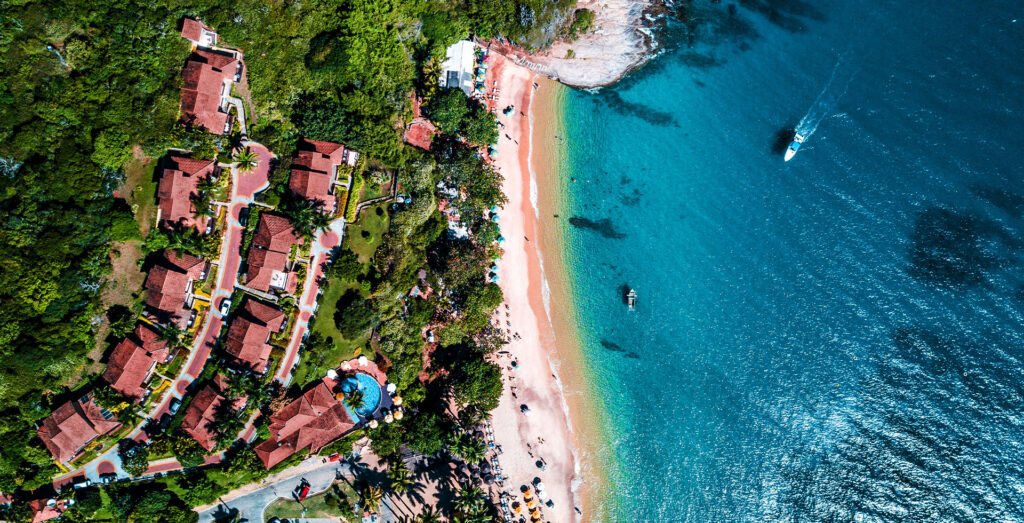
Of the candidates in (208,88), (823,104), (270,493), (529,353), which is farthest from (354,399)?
(823,104)

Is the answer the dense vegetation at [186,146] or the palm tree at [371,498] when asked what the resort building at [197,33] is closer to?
the dense vegetation at [186,146]

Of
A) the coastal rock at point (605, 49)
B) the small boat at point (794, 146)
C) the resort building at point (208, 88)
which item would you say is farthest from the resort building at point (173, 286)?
the small boat at point (794, 146)

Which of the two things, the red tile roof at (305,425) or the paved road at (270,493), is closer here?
the red tile roof at (305,425)

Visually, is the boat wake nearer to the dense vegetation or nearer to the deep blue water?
the deep blue water

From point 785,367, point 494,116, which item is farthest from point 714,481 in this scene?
point 494,116

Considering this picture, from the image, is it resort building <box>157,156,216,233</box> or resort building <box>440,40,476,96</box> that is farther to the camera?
resort building <box>440,40,476,96</box>

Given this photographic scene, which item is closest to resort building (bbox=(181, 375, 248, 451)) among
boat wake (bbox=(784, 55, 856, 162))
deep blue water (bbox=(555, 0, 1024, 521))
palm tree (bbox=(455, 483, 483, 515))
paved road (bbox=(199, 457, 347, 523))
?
paved road (bbox=(199, 457, 347, 523))
